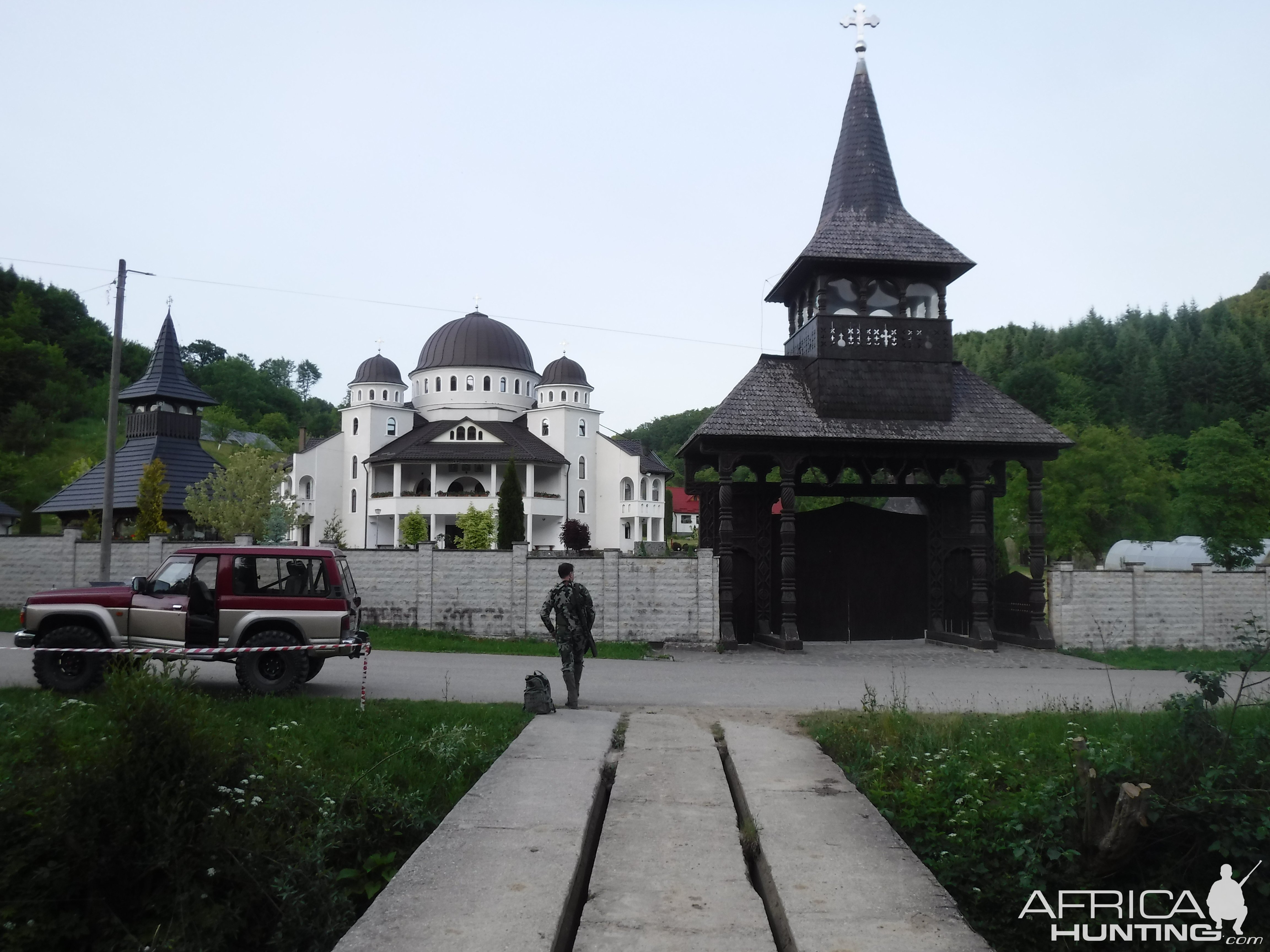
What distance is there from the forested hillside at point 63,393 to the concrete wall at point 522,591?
2969cm

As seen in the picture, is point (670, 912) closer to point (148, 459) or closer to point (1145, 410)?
point (148, 459)

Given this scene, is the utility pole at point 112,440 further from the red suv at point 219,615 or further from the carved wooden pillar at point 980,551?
the carved wooden pillar at point 980,551

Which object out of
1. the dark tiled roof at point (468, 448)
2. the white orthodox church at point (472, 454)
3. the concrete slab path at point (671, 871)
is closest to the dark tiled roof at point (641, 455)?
the white orthodox church at point (472, 454)

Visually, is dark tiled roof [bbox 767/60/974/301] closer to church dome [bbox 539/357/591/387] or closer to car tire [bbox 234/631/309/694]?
car tire [bbox 234/631/309/694]

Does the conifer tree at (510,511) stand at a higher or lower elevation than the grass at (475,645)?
higher

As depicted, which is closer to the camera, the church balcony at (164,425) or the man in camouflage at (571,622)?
the man in camouflage at (571,622)

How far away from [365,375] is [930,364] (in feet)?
161

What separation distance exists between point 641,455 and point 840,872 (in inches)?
2237

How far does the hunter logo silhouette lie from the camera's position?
17.1 feet

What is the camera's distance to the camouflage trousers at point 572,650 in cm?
1062

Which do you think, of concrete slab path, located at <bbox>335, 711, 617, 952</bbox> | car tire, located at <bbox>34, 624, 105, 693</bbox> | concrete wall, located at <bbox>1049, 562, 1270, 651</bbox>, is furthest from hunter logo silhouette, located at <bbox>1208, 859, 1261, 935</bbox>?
concrete wall, located at <bbox>1049, 562, 1270, 651</bbox>

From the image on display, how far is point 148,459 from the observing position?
3812cm

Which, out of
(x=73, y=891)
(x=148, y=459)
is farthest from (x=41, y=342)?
(x=73, y=891)

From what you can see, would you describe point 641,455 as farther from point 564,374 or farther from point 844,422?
point 844,422
